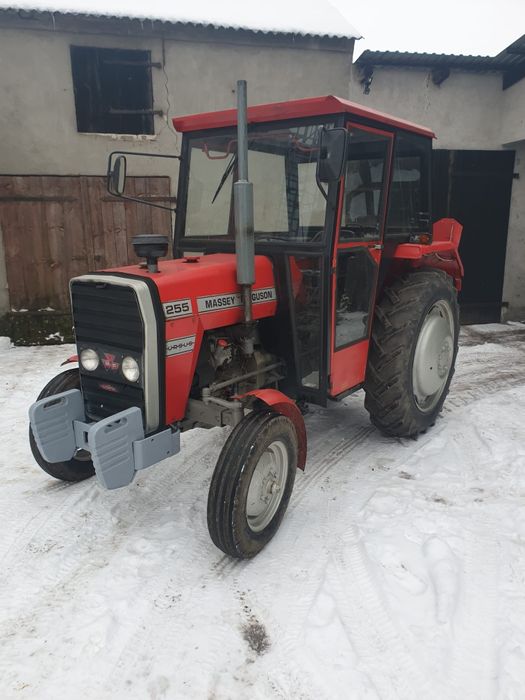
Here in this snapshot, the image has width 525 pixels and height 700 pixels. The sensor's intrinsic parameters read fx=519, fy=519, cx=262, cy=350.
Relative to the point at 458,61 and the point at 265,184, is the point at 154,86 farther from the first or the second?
the point at 265,184

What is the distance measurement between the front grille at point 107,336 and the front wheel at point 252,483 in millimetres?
528

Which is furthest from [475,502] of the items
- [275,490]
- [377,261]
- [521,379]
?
[521,379]

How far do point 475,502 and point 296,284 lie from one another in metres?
1.65

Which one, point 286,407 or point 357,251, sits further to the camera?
point 357,251

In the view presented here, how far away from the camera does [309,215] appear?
9.88 feet

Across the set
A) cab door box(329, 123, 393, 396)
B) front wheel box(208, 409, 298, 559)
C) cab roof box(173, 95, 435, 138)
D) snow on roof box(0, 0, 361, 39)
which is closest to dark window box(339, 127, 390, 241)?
cab door box(329, 123, 393, 396)

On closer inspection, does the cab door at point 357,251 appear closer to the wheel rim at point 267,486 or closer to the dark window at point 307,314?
the dark window at point 307,314

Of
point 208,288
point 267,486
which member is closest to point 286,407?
point 267,486

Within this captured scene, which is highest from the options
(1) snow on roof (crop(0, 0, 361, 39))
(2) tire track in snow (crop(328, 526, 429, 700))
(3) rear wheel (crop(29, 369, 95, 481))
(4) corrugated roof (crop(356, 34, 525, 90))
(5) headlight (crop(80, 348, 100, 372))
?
(1) snow on roof (crop(0, 0, 361, 39))

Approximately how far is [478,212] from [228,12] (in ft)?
15.4

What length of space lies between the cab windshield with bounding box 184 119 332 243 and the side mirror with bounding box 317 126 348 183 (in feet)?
1.43

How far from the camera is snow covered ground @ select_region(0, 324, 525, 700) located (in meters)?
1.93

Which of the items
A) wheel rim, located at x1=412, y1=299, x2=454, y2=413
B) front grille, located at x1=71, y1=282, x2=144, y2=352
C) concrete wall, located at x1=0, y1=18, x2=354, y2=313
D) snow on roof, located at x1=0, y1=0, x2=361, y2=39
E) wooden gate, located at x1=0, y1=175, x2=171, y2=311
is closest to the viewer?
front grille, located at x1=71, y1=282, x2=144, y2=352

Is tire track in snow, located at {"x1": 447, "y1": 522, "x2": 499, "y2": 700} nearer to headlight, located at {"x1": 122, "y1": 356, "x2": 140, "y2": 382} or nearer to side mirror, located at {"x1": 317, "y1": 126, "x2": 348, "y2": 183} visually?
headlight, located at {"x1": 122, "y1": 356, "x2": 140, "y2": 382}
